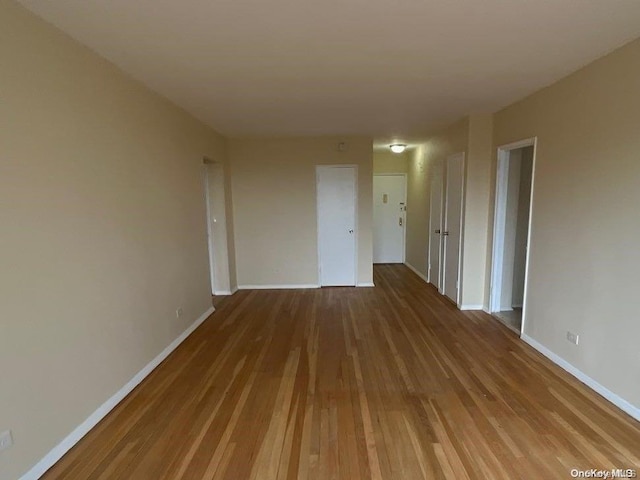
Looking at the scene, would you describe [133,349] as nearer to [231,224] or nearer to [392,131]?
[231,224]

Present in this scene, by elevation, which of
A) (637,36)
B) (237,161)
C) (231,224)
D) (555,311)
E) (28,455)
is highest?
(637,36)

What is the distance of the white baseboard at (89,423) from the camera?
1.74 m

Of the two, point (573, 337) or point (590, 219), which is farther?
point (573, 337)

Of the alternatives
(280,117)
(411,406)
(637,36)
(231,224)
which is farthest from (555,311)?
(231,224)

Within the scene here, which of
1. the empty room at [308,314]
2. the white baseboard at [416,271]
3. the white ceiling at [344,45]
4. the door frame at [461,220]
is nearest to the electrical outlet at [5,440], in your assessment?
the empty room at [308,314]

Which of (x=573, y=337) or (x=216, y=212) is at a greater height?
(x=216, y=212)

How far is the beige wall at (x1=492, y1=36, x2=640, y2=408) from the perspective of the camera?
84.7 inches

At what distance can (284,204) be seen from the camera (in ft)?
17.5

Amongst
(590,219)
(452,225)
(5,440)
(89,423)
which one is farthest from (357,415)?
(452,225)

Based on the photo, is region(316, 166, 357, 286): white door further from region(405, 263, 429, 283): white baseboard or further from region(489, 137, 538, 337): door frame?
region(489, 137, 538, 337): door frame

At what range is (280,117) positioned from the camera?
3.88 m

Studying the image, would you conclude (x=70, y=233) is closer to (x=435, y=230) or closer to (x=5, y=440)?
(x=5, y=440)

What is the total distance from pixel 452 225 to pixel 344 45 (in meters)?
3.18

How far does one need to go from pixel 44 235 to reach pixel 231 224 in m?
3.55
